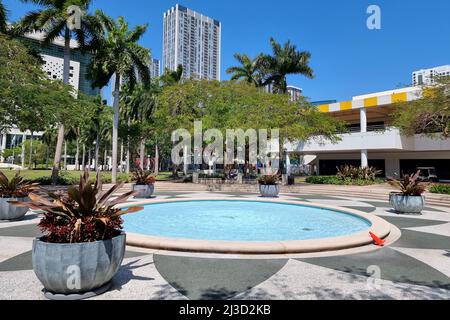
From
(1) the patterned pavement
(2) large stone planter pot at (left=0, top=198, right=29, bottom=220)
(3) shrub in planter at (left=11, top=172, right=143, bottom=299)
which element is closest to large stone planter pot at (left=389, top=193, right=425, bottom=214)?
(1) the patterned pavement

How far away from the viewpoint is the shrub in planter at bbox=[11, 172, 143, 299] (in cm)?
376

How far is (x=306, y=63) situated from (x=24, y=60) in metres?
28.3

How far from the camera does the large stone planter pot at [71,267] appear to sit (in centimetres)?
375

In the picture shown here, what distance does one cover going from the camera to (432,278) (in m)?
4.88

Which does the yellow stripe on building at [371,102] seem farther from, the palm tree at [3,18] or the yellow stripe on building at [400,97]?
the palm tree at [3,18]

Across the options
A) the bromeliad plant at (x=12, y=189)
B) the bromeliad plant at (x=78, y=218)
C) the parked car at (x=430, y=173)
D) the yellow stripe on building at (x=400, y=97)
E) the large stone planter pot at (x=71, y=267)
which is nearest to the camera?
the large stone planter pot at (x=71, y=267)

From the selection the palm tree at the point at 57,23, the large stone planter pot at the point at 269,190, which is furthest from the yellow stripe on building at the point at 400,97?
the palm tree at the point at 57,23

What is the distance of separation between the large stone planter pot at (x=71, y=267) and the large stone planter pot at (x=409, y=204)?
12.1 meters

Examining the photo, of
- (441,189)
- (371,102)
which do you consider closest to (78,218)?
(441,189)

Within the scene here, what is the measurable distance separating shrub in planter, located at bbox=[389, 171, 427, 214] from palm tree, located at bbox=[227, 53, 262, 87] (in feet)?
83.0

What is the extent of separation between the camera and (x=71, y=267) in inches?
148

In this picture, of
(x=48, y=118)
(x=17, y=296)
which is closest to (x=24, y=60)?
(x=48, y=118)

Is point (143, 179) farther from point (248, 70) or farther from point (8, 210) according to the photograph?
point (248, 70)
